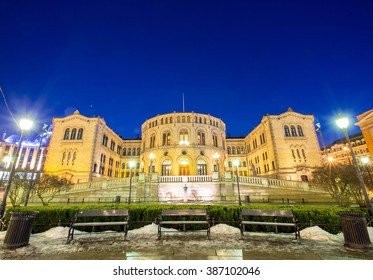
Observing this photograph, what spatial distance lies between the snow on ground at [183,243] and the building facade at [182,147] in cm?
2563

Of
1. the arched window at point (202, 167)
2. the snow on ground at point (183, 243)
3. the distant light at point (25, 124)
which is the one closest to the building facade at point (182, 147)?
the arched window at point (202, 167)

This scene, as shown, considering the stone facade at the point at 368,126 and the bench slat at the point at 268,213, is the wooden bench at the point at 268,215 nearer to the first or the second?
the bench slat at the point at 268,213

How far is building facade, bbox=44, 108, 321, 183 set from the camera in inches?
1287

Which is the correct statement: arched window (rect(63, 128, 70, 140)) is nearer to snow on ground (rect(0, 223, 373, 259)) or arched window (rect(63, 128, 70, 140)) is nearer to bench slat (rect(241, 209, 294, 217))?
snow on ground (rect(0, 223, 373, 259))

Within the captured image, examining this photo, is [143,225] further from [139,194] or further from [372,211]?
[139,194]

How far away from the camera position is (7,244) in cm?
553

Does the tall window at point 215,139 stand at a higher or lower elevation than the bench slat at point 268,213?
higher

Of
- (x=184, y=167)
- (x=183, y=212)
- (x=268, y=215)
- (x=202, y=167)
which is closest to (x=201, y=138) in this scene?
(x=202, y=167)

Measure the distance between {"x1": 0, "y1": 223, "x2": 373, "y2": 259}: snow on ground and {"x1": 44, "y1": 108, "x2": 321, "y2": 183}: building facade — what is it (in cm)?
2563

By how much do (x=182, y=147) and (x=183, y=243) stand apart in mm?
28313

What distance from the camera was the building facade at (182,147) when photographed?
32.7 metres

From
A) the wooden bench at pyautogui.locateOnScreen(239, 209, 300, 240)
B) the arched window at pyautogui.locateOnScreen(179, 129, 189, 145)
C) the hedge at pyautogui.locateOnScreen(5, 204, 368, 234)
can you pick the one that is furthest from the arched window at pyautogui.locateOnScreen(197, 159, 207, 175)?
the wooden bench at pyautogui.locateOnScreen(239, 209, 300, 240)
